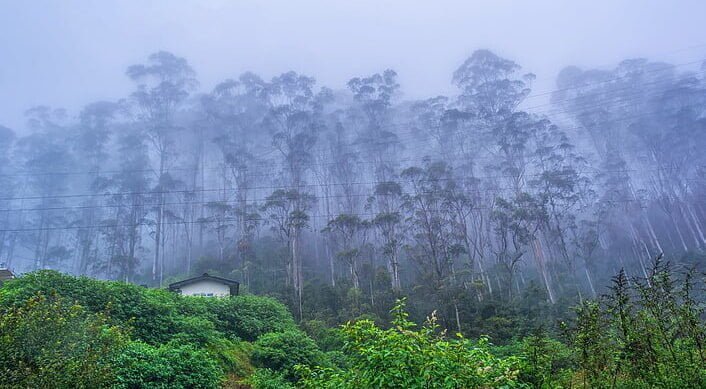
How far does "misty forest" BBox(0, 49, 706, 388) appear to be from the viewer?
6.57m

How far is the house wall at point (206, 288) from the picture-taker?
24.5m

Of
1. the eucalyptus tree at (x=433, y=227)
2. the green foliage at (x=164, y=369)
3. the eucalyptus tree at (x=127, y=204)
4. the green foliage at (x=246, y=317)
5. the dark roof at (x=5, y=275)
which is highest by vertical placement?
the eucalyptus tree at (x=127, y=204)

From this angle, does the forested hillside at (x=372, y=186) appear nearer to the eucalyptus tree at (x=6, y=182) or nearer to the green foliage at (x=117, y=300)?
the eucalyptus tree at (x=6, y=182)

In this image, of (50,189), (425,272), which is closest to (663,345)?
(425,272)

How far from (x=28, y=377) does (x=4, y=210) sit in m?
72.4

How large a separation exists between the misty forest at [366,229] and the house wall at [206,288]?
2923 millimetres

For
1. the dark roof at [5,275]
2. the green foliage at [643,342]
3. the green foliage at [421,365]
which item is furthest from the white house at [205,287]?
the green foliage at [643,342]

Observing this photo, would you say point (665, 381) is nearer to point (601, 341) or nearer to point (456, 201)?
point (601, 341)

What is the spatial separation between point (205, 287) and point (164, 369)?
14803 mm

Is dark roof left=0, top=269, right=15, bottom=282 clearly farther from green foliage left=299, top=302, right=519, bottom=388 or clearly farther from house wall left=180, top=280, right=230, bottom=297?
green foliage left=299, top=302, right=519, bottom=388

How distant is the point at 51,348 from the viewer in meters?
6.79

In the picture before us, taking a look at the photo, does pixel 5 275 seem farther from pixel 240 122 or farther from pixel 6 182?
pixel 6 182

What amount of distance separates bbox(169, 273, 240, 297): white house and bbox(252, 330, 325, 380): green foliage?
29.8 feet

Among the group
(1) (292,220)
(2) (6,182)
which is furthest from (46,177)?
(1) (292,220)
